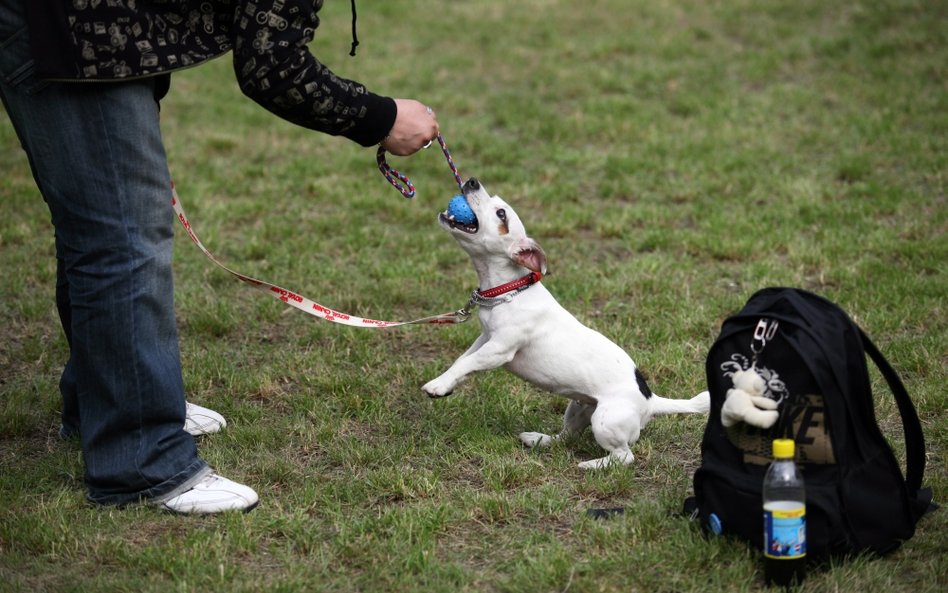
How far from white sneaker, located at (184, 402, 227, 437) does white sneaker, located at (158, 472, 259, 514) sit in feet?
1.90

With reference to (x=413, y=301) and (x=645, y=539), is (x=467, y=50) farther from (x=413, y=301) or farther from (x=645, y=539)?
(x=645, y=539)

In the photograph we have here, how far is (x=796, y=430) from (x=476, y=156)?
522 cm

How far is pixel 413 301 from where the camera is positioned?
219 inches

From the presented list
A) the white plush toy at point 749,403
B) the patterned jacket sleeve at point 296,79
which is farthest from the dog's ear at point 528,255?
the white plush toy at point 749,403

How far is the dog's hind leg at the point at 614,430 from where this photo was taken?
376cm

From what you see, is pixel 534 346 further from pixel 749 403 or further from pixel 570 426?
pixel 749 403

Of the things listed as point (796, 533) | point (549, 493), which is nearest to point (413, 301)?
point (549, 493)

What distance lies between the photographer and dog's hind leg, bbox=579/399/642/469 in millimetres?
3756

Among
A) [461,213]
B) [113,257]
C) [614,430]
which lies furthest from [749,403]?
[113,257]

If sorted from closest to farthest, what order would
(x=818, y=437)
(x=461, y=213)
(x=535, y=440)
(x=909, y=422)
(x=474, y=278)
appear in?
(x=818, y=437) < (x=909, y=422) < (x=461, y=213) < (x=535, y=440) < (x=474, y=278)

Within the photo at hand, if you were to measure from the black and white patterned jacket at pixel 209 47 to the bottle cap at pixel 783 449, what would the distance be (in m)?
1.63

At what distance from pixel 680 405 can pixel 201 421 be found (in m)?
1.85

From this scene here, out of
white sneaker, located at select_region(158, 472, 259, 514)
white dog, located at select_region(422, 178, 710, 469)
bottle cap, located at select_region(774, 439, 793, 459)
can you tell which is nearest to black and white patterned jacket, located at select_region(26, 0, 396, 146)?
white dog, located at select_region(422, 178, 710, 469)

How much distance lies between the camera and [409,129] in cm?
359
